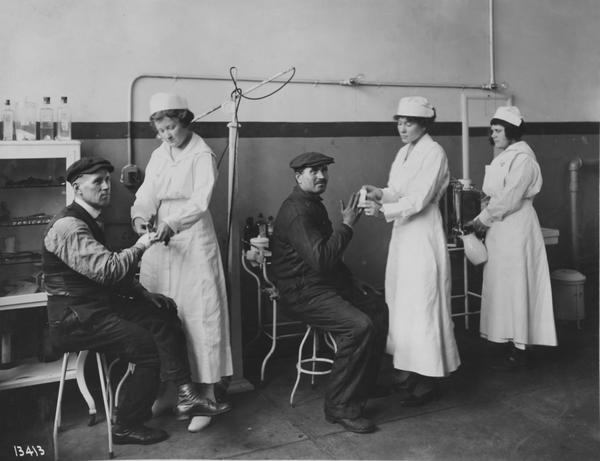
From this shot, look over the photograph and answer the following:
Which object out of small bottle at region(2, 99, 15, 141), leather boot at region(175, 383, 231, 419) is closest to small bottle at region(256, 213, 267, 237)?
leather boot at region(175, 383, 231, 419)

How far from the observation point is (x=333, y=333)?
3086mm

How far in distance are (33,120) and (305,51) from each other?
1.86 metres

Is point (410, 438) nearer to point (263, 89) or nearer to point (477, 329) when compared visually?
point (477, 329)

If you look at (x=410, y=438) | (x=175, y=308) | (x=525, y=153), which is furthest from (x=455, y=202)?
(x=175, y=308)

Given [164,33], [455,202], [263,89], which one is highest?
[164,33]

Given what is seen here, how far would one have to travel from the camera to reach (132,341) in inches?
105

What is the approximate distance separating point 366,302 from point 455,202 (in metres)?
1.33

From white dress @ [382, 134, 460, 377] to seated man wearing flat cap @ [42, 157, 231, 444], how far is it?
4.03ft

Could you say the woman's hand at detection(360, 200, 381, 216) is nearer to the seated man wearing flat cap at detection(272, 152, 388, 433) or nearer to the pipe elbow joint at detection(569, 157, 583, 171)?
the seated man wearing flat cap at detection(272, 152, 388, 433)

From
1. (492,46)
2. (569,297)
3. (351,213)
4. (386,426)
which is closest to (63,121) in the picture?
(351,213)

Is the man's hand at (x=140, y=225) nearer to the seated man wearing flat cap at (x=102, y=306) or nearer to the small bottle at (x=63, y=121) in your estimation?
the seated man wearing flat cap at (x=102, y=306)

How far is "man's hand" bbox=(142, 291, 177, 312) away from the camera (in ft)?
9.73

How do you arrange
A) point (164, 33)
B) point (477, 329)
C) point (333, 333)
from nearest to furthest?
point (333, 333)
point (164, 33)
point (477, 329)

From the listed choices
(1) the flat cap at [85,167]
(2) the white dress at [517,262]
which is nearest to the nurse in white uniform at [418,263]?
(2) the white dress at [517,262]
